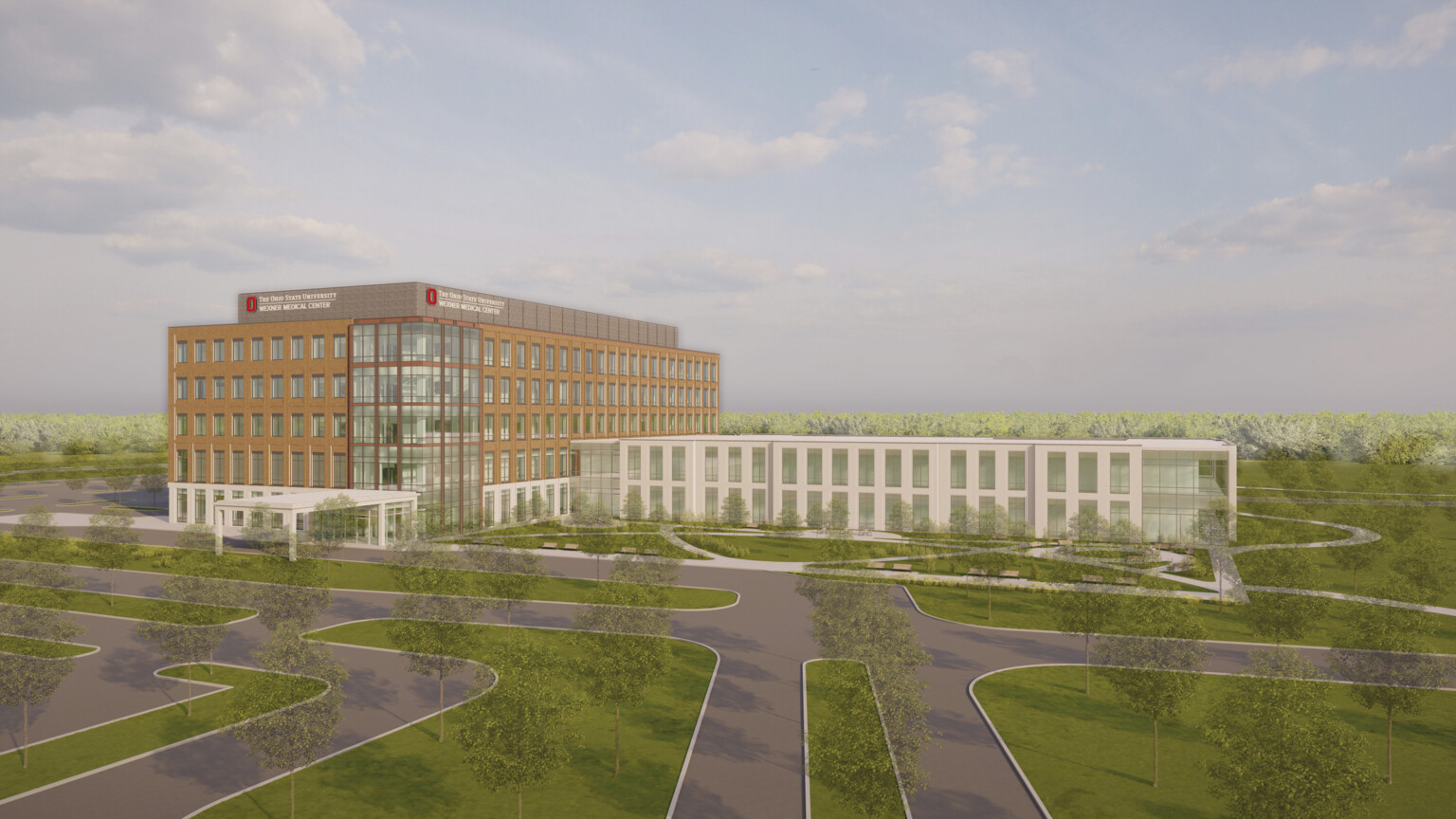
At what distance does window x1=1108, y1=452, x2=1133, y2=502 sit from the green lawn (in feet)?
69.0

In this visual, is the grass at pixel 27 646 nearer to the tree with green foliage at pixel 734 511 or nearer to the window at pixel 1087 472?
the tree with green foliage at pixel 734 511

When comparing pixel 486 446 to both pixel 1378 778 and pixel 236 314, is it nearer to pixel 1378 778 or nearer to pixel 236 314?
pixel 236 314

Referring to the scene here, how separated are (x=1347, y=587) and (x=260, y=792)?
211 ft

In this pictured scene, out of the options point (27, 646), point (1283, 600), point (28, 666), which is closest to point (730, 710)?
point (28, 666)

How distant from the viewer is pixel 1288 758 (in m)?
19.4

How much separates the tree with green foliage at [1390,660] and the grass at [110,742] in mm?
36248

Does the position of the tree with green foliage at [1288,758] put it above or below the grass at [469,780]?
above

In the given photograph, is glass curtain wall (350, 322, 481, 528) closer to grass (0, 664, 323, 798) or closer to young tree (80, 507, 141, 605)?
young tree (80, 507, 141, 605)

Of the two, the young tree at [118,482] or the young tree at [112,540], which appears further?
the young tree at [118,482]

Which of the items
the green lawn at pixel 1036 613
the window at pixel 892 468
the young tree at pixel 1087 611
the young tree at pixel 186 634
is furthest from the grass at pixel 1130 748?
the window at pixel 892 468

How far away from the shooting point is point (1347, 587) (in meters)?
52.8

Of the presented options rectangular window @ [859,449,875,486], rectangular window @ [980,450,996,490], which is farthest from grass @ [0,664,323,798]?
rectangular window @ [980,450,996,490]

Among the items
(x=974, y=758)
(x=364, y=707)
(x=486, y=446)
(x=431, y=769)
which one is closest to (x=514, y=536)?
(x=486, y=446)

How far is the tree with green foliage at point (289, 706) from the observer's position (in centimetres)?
2283
